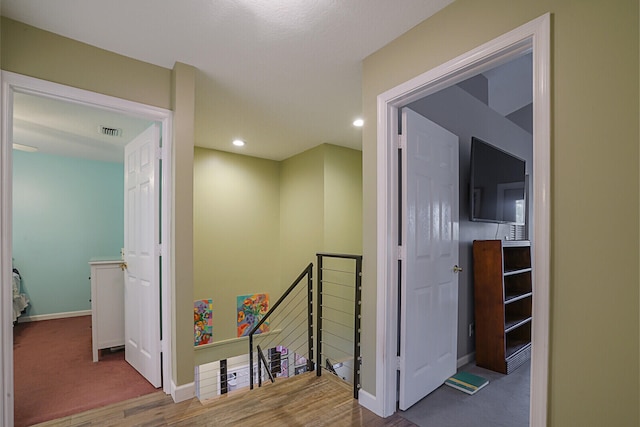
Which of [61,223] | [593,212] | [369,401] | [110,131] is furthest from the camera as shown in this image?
[61,223]

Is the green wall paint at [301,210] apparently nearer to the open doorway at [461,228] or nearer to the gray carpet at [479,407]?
the open doorway at [461,228]

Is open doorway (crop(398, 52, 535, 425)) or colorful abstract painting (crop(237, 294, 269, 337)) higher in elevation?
open doorway (crop(398, 52, 535, 425))

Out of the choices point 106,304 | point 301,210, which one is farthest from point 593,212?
point 301,210

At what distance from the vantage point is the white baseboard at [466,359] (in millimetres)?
2881

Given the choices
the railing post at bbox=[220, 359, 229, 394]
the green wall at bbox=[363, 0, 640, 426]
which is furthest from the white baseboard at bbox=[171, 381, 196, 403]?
the railing post at bbox=[220, 359, 229, 394]

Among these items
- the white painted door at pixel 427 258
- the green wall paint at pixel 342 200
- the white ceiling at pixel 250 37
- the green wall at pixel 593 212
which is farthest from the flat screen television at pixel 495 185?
the green wall paint at pixel 342 200

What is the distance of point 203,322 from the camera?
14.8 feet

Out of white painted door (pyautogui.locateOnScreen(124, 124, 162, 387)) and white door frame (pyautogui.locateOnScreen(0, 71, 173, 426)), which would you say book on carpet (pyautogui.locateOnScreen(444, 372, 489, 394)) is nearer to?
white door frame (pyautogui.locateOnScreen(0, 71, 173, 426))

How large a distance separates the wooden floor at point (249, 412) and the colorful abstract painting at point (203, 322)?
7.34ft

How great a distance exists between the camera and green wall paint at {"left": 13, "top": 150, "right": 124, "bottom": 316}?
178 inches

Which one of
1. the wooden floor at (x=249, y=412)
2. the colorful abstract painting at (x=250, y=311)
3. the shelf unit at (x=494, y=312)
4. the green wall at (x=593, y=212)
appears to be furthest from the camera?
the colorful abstract painting at (x=250, y=311)

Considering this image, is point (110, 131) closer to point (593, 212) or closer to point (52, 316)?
point (52, 316)

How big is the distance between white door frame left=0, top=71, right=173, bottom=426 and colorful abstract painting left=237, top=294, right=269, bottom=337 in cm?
255

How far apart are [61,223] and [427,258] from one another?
536cm
